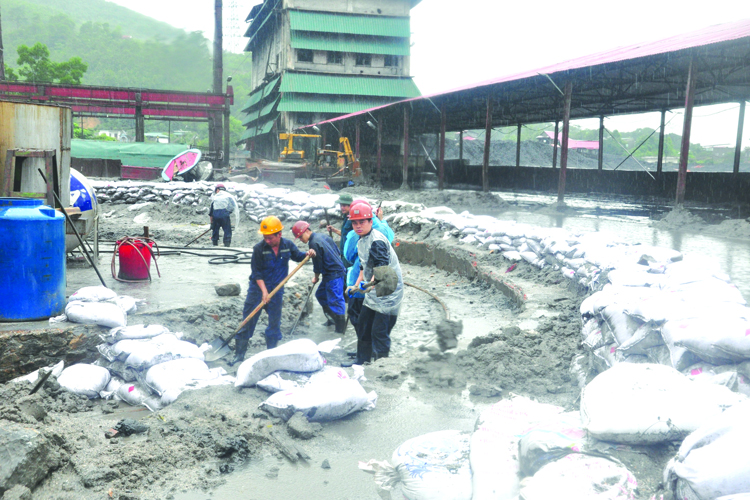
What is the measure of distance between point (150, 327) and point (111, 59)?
257 ft

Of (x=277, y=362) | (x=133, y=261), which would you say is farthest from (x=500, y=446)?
(x=133, y=261)

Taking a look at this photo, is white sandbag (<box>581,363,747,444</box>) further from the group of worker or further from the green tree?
the green tree

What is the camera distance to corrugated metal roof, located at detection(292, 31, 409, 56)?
35.2m

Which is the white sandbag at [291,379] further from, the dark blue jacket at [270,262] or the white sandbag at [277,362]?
the dark blue jacket at [270,262]

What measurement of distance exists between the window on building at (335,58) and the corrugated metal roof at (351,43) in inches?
29.3

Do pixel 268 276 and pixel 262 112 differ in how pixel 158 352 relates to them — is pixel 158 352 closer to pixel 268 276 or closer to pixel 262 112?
pixel 268 276

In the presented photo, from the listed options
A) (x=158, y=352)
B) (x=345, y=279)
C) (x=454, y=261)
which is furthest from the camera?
(x=454, y=261)

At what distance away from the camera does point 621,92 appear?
56.9 feet

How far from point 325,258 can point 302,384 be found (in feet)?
7.72

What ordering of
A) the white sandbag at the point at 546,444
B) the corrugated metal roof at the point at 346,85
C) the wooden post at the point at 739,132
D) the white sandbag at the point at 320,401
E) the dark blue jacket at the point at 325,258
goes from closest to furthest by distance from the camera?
the white sandbag at the point at 546,444, the white sandbag at the point at 320,401, the dark blue jacket at the point at 325,258, the wooden post at the point at 739,132, the corrugated metal roof at the point at 346,85

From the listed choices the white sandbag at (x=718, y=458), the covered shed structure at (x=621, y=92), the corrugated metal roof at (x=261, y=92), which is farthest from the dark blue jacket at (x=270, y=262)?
the corrugated metal roof at (x=261, y=92)

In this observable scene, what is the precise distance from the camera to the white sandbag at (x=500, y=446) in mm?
2379

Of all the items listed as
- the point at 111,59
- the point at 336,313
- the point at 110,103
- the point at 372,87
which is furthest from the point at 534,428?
the point at 111,59

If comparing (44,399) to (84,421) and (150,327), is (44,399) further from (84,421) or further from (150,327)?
(150,327)
